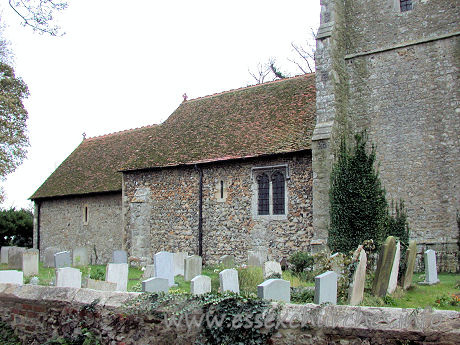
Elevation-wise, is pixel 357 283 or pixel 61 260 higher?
pixel 357 283

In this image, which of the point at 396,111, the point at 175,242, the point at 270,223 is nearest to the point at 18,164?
the point at 175,242

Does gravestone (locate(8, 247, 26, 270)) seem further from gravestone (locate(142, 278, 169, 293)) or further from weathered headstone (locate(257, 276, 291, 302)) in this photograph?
weathered headstone (locate(257, 276, 291, 302))

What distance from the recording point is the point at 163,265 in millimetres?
11312

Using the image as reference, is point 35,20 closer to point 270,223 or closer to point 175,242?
point 270,223

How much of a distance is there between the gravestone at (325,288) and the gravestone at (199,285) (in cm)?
213

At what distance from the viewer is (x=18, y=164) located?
2731cm

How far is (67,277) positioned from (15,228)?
873 inches

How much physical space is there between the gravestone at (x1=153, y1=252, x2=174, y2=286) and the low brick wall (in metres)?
4.45

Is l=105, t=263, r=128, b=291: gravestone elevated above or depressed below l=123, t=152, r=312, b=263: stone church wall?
below

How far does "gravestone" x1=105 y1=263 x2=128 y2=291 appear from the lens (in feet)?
33.4

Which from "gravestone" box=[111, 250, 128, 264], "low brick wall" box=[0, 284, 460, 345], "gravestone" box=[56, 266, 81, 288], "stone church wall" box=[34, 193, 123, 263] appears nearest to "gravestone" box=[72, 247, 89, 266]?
"gravestone" box=[111, 250, 128, 264]

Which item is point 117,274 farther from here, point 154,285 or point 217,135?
point 217,135

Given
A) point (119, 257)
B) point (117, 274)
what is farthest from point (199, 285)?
point (119, 257)

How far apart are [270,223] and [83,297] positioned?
10.8 m
